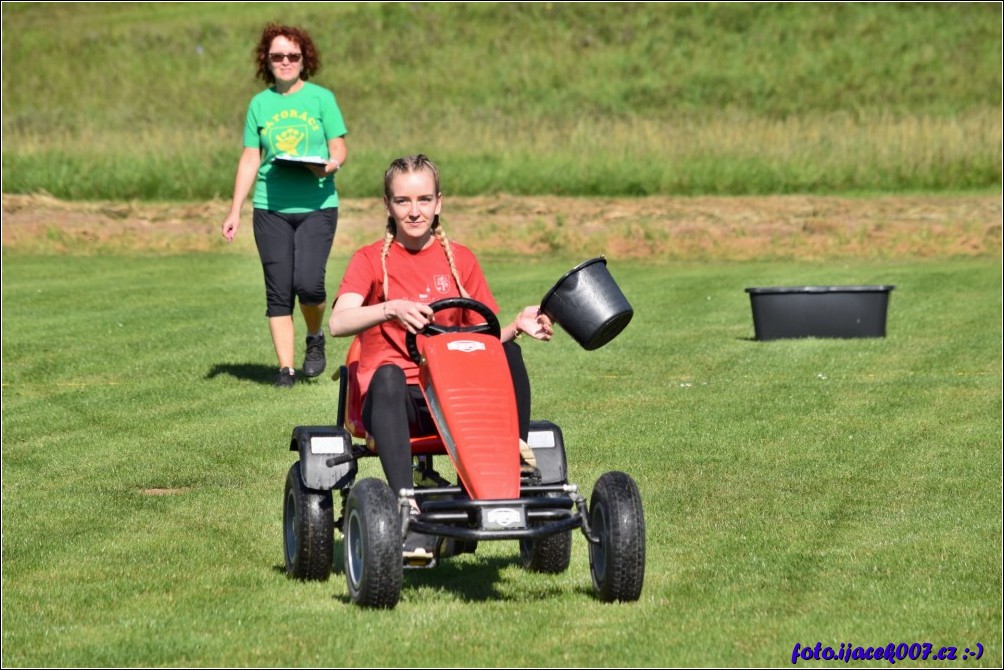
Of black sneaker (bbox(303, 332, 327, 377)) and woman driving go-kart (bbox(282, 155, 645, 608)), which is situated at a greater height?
woman driving go-kart (bbox(282, 155, 645, 608))

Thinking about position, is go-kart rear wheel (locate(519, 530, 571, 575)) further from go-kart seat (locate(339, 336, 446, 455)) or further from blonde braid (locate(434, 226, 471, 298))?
blonde braid (locate(434, 226, 471, 298))

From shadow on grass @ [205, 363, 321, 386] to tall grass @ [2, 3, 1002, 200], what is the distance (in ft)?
54.6

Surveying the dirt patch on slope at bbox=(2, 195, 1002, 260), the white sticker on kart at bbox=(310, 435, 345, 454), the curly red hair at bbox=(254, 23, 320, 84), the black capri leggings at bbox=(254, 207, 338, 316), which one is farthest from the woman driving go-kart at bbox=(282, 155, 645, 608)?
the dirt patch on slope at bbox=(2, 195, 1002, 260)

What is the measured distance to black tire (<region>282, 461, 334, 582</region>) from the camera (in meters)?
6.30

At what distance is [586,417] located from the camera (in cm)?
1012

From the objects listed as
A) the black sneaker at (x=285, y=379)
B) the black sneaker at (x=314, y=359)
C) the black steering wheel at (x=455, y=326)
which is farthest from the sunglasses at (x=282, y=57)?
the black steering wheel at (x=455, y=326)

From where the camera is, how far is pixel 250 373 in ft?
40.0

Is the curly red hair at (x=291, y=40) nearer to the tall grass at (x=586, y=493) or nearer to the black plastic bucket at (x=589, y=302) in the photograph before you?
the tall grass at (x=586, y=493)

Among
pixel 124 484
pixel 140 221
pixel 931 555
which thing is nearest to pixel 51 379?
pixel 124 484

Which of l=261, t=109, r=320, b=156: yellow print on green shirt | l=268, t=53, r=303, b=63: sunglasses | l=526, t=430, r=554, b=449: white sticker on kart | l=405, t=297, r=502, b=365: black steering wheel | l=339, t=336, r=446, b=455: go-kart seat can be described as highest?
l=268, t=53, r=303, b=63: sunglasses

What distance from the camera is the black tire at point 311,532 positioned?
20.7 ft

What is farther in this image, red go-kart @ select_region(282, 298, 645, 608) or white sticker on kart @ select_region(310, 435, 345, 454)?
white sticker on kart @ select_region(310, 435, 345, 454)

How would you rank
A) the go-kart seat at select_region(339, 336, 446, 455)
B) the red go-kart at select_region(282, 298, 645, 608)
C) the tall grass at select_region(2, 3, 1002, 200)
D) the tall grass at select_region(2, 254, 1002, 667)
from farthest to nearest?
the tall grass at select_region(2, 3, 1002, 200) → the go-kart seat at select_region(339, 336, 446, 455) → the red go-kart at select_region(282, 298, 645, 608) → the tall grass at select_region(2, 254, 1002, 667)


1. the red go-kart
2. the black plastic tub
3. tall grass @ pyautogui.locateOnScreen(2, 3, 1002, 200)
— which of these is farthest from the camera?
tall grass @ pyautogui.locateOnScreen(2, 3, 1002, 200)
